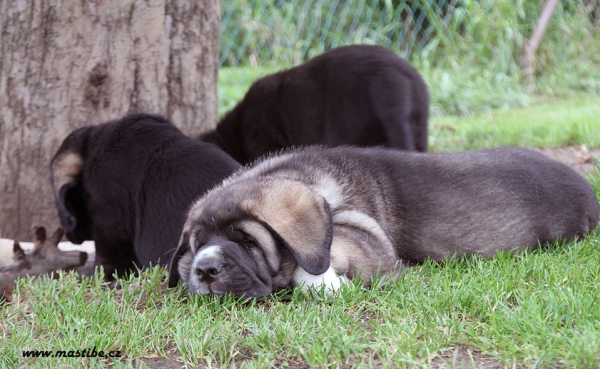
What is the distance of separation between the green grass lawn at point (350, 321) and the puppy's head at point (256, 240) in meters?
0.10

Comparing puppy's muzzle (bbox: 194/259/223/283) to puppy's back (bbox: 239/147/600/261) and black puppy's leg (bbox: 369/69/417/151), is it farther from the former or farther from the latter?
black puppy's leg (bbox: 369/69/417/151)

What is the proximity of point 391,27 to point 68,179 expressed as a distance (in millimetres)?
8319

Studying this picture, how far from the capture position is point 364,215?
372cm

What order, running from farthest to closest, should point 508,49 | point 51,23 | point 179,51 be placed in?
point 508,49
point 179,51
point 51,23

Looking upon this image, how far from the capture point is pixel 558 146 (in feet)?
22.7

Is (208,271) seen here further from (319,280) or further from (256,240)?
(319,280)

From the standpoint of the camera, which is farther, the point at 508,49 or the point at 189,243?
the point at 508,49

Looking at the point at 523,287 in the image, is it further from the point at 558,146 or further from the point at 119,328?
the point at 558,146

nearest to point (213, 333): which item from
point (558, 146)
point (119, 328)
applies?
point (119, 328)

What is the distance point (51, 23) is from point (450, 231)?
2.86 m

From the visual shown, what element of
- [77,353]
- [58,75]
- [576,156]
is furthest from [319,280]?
[576,156]

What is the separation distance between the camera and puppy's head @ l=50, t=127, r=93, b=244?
453cm

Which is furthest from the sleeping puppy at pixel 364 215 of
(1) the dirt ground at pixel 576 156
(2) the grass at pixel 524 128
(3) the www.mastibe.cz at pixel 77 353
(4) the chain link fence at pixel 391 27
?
(4) the chain link fence at pixel 391 27

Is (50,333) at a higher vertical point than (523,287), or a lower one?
lower
